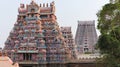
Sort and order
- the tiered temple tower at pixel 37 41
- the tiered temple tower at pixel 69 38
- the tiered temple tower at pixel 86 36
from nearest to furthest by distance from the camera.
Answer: the tiered temple tower at pixel 37 41 < the tiered temple tower at pixel 69 38 < the tiered temple tower at pixel 86 36

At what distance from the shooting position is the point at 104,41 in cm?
2005

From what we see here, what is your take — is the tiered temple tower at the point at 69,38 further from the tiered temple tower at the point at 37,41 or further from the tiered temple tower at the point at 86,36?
the tiered temple tower at the point at 86,36

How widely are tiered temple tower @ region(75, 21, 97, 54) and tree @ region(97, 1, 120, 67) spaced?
62917mm

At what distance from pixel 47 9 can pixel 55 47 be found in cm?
643

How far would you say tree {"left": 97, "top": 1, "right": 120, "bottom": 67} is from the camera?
1969 centimetres

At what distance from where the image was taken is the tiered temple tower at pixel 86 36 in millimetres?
85812

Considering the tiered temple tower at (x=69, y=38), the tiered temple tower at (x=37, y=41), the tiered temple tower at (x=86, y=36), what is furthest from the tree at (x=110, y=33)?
the tiered temple tower at (x=86, y=36)

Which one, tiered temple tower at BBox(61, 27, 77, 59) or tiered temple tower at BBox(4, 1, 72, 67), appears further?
tiered temple tower at BBox(61, 27, 77, 59)

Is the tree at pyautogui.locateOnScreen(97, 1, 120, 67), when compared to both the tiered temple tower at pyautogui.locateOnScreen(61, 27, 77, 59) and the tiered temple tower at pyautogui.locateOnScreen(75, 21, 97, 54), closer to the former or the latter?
the tiered temple tower at pyautogui.locateOnScreen(61, 27, 77, 59)

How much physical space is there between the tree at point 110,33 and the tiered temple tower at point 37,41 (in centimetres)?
2653

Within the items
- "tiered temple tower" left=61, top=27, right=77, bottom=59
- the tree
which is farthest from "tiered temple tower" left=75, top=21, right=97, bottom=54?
the tree

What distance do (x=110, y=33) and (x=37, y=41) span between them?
29.0 m

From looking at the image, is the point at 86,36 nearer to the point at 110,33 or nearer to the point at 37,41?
the point at 37,41

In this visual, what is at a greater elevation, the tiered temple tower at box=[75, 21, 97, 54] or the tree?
the tiered temple tower at box=[75, 21, 97, 54]
